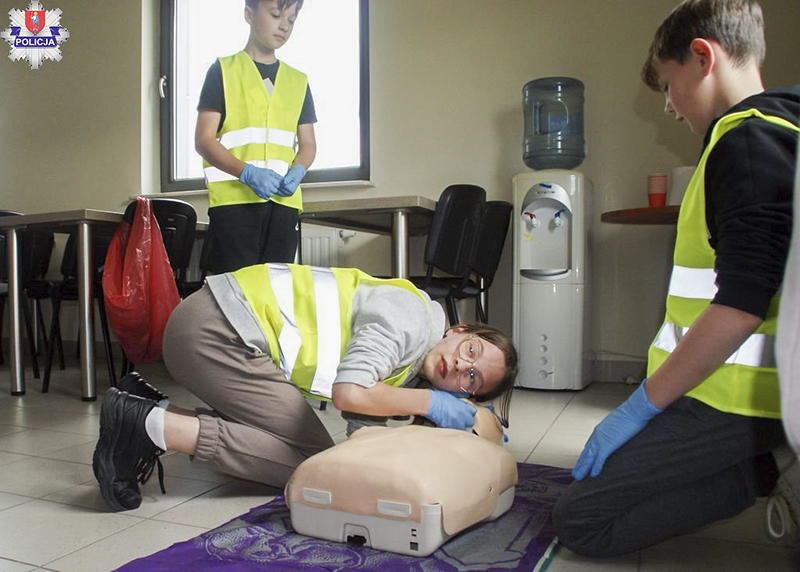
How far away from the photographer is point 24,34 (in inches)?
197

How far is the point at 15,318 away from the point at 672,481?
2745mm

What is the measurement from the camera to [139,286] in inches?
104

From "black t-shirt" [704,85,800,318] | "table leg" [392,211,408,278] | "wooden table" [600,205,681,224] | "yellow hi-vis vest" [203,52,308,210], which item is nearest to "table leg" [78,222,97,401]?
"yellow hi-vis vest" [203,52,308,210]

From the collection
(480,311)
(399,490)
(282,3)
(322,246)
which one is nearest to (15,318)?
(322,246)

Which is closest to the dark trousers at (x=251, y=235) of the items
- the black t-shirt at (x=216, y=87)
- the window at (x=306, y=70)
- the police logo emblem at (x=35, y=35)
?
the black t-shirt at (x=216, y=87)

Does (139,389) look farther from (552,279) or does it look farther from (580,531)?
(552,279)

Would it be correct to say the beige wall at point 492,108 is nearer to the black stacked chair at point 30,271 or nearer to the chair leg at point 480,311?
the chair leg at point 480,311

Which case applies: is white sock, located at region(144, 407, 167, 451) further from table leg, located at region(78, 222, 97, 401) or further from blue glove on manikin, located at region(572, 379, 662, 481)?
table leg, located at region(78, 222, 97, 401)

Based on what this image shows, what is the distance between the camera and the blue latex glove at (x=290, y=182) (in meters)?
2.22

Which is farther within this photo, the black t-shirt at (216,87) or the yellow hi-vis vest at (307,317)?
the black t-shirt at (216,87)

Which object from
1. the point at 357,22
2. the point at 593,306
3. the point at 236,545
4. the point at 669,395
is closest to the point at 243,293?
the point at 236,545

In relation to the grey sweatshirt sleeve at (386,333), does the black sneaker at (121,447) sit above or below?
below

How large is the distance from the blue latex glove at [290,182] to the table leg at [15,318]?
4.74 ft

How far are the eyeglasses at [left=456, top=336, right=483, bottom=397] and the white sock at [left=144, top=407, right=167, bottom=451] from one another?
62 centimetres
